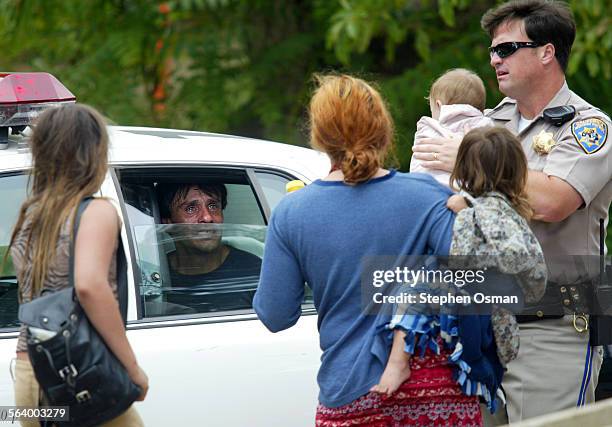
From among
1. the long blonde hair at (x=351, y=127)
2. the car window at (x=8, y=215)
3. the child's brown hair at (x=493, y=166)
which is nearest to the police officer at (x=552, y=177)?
the child's brown hair at (x=493, y=166)

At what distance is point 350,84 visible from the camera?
269 cm

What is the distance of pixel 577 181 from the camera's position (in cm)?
309

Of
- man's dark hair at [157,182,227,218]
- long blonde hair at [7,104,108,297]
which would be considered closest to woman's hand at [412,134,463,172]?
man's dark hair at [157,182,227,218]

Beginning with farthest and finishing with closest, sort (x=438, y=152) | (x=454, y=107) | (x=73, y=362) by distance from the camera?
(x=454, y=107)
(x=438, y=152)
(x=73, y=362)

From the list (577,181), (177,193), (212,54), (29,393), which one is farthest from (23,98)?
(212,54)

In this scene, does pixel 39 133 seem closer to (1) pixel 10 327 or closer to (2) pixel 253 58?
(1) pixel 10 327

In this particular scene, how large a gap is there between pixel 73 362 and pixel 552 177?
152 centimetres

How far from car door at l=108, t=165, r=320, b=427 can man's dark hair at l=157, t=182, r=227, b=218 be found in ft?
0.08

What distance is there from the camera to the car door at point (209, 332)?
3.16 m

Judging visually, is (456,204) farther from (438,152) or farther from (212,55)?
(212,55)

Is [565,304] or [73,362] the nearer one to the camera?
[73,362]

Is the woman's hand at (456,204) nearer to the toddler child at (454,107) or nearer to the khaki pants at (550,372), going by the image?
the toddler child at (454,107)

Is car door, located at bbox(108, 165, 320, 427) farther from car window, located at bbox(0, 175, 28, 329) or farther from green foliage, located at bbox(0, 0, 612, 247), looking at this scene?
green foliage, located at bbox(0, 0, 612, 247)

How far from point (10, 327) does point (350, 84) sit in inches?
50.4
